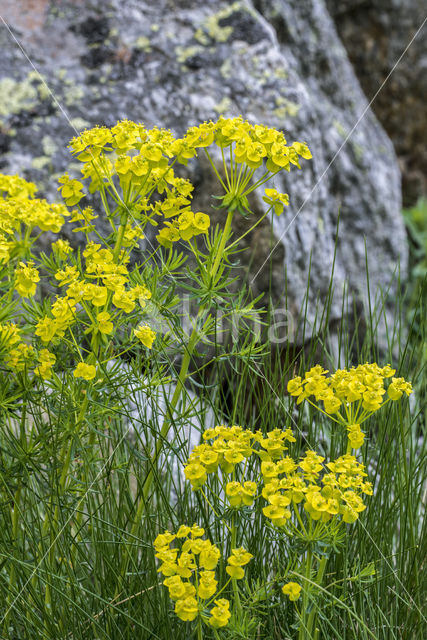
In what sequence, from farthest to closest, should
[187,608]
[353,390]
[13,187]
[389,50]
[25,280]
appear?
[389,50] → [13,187] → [25,280] → [353,390] → [187,608]

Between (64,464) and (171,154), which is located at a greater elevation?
(171,154)

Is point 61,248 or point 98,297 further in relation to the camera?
point 61,248

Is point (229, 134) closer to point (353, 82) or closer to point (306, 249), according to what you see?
point (306, 249)

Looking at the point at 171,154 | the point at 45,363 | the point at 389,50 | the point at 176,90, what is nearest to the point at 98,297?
the point at 45,363

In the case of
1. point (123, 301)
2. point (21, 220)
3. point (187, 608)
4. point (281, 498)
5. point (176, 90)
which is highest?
point (176, 90)

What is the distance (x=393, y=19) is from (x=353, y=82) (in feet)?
2.84

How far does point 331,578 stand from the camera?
1204 mm

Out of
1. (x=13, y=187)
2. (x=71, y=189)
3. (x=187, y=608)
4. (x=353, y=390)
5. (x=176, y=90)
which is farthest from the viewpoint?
(x=176, y=90)

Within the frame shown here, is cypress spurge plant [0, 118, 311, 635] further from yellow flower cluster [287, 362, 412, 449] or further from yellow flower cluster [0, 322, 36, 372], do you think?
yellow flower cluster [287, 362, 412, 449]

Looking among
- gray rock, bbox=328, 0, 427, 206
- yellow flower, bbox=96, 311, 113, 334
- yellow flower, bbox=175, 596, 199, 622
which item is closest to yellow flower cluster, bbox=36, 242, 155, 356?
yellow flower, bbox=96, 311, 113, 334

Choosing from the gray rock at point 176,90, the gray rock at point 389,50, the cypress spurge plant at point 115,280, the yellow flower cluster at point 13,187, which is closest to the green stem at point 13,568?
the cypress spurge plant at point 115,280

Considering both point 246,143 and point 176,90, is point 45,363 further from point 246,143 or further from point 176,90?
point 176,90

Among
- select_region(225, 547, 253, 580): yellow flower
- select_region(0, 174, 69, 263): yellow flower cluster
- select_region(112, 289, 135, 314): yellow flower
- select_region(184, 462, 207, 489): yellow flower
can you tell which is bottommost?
select_region(225, 547, 253, 580): yellow flower

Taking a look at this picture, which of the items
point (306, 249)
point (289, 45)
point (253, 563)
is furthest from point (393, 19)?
point (253, 563)
